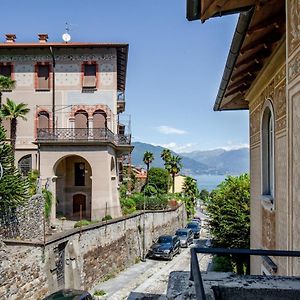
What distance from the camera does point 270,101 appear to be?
24.6 ft

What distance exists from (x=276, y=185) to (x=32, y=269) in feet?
31.4

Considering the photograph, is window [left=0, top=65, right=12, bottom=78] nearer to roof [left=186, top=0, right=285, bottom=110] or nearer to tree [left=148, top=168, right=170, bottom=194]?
roof [left=186, top=0, right=285, bottom=110]

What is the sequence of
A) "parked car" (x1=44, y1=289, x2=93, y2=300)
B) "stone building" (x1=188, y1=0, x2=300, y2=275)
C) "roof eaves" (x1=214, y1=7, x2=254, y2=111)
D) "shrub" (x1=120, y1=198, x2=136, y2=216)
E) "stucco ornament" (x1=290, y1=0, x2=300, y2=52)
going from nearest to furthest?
"stucco ornament" (x1=290, y1=0, x2=300, y2=52)
"stone building" (x1=188, y1=0, x2=300, y2=275)
"roof eaves" (x1=214, y1=7, x2=254, y2=111)
"parked car" (x1=44, y1=289, x2=93, y2=300)
"shrub" (x1=120, y1=198, x2=136, y2=216)

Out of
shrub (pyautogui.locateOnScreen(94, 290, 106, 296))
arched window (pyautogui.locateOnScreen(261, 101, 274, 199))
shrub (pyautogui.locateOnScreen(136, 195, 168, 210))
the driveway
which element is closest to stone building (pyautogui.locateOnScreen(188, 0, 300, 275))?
arched window (pyautogui.locateOnScreen(261, 101, 274, 199))

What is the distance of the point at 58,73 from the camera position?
2772 centimetres

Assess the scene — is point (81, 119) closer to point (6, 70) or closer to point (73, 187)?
point (73, 187)

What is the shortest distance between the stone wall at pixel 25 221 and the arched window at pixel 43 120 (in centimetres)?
958

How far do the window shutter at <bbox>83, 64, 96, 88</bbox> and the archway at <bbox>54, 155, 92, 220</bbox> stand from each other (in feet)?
16.5

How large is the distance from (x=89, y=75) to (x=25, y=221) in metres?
13.4

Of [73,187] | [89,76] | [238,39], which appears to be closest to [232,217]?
[73,187]

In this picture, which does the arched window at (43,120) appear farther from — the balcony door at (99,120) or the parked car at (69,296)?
the parked car at (69,296)

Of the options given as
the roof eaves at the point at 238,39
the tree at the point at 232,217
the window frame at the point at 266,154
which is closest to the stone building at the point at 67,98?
the tree at the point at 232,217

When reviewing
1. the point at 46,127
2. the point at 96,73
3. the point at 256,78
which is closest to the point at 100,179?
the point at 46,127

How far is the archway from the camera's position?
90.1 feet
